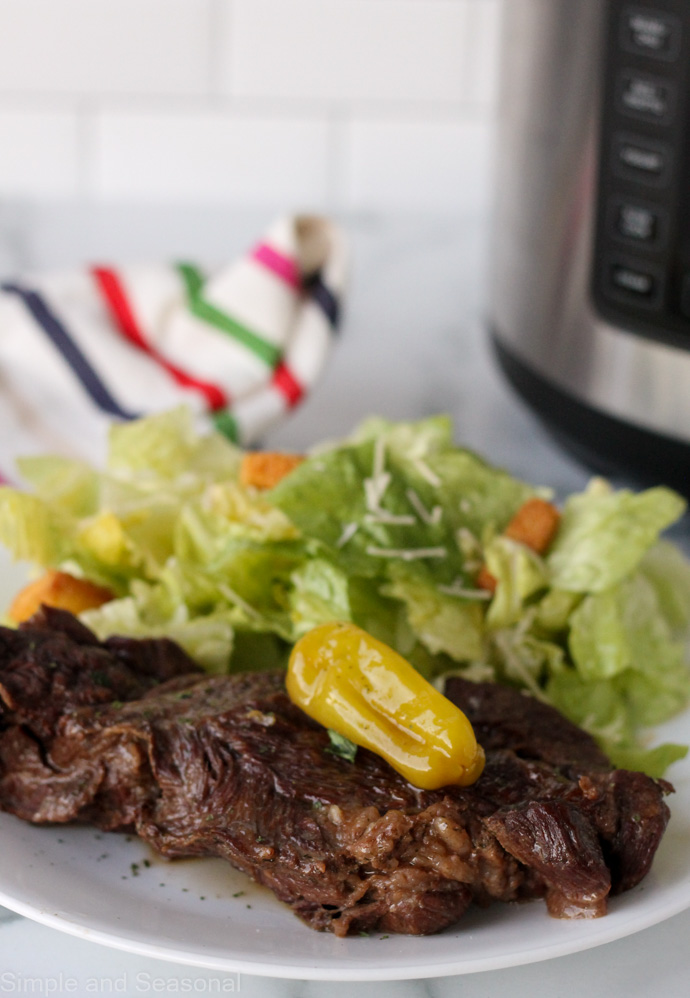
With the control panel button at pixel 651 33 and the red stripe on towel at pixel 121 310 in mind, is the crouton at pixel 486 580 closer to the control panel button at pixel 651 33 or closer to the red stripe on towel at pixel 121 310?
the control panel button at pixel 651 33

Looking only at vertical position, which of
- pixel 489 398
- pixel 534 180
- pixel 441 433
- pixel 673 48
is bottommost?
pixel 489 398

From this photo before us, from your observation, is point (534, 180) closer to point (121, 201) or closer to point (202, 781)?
point (202, 781)

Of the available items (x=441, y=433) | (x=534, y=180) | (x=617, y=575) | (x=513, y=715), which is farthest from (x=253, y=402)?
(x=513, y=715)

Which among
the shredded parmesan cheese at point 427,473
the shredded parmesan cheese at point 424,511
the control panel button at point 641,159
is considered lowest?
the shredded parmesan cheese at point 424,511

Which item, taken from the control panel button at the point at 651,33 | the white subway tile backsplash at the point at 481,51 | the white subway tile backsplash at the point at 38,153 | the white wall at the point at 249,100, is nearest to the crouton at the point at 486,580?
the control panel button at the point at 651,33

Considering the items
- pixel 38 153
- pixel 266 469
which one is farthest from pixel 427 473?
Result: pixel 38 153

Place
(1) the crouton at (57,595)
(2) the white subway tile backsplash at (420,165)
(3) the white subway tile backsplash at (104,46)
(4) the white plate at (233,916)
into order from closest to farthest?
(4) the white plate at (233,916)
(1) the crouton at (57,595)
(3) the white subway tile backsplash at (104,46)
(2) the white subway tile backsplash at (420,165)

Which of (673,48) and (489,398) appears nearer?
(673,48)
